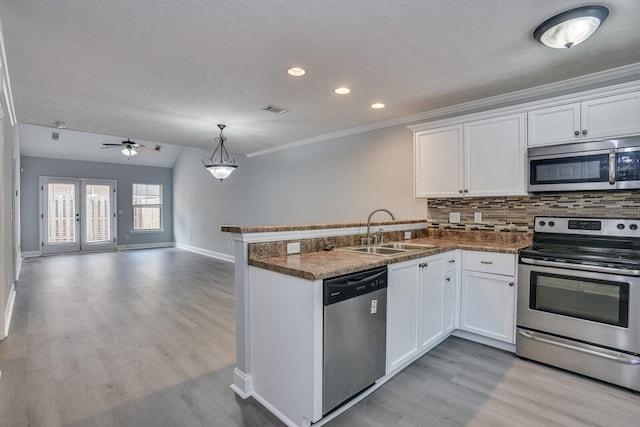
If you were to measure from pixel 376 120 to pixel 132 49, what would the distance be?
111 inches

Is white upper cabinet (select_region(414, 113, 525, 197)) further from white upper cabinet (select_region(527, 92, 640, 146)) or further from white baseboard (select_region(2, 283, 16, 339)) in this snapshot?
white baseboard (select_region(2, 283, 16, 339))

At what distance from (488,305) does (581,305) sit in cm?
67

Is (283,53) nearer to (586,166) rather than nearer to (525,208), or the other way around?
(586,166)

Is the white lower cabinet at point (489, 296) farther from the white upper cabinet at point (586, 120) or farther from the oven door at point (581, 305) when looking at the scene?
the white upper cabinet at point (586, 120)

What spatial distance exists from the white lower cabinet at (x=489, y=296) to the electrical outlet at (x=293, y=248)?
5.53ft

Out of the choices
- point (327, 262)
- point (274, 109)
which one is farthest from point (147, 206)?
point (327, 262)

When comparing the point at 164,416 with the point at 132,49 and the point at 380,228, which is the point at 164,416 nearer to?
the point at 380,228

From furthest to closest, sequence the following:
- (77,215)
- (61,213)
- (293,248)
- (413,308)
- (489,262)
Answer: (77,215) < (61,213) < (489,262) < (413,308) < (293,248)

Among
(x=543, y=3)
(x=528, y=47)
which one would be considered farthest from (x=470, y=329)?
(x=543, y=3)

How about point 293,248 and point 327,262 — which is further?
point 293,248

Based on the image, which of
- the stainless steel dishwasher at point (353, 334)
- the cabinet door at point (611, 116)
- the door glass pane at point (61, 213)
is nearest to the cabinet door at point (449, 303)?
the stainless steel dishwasher at point (353, 334)

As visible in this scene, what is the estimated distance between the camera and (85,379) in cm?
239

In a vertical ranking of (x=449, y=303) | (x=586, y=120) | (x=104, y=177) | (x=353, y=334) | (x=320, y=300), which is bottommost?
(x=449, y=303)

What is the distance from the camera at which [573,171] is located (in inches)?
107
